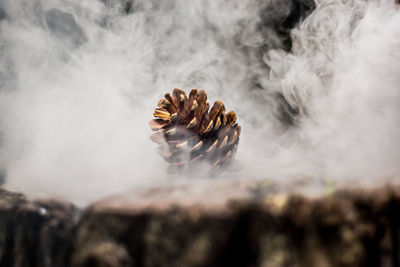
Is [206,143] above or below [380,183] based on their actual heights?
above

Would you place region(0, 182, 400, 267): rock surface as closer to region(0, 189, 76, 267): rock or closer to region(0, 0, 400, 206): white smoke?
region(0, 189, 76, 267): rock

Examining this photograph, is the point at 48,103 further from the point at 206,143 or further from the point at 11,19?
the point at 206,143

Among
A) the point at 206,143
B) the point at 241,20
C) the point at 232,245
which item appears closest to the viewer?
the point at 232,245

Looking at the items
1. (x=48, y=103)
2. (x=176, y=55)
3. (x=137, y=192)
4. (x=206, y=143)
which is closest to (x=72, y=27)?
(x=48, y=103)

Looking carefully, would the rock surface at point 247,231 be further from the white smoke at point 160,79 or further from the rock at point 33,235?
the white smoke at point 160,79

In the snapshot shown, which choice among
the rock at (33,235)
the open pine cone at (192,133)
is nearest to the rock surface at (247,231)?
the rock at (33,235)

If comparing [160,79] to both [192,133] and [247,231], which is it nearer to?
[192,133]
